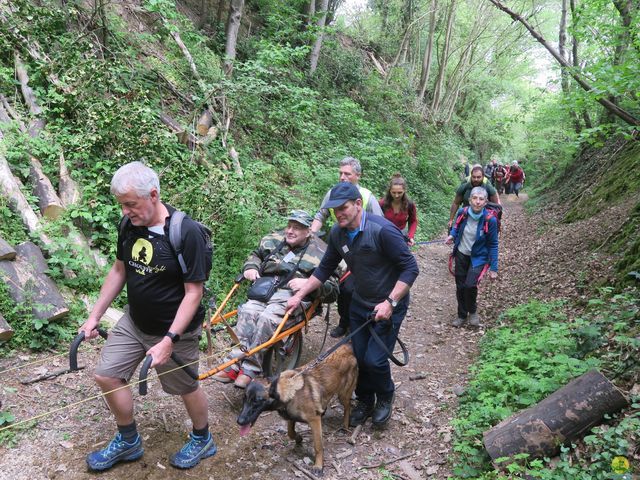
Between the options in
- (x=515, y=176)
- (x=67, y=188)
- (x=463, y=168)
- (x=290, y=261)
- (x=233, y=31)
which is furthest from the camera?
(x=463, y=168)

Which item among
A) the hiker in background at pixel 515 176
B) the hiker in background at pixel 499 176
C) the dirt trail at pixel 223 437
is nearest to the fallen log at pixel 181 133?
the dirt trail at pixel 223 437

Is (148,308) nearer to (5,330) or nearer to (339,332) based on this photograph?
(5,330)

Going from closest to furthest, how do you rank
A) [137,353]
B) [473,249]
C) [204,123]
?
[137,353] < [473,249] < [204,123]

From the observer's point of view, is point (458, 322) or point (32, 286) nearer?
point (32, 286)

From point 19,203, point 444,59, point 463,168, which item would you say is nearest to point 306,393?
point 19,203

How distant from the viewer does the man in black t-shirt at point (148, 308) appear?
114 inches

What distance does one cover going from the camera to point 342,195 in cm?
370

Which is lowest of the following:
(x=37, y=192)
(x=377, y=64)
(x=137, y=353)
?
(x=137, y=353)

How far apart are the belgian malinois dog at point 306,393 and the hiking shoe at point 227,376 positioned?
925mm

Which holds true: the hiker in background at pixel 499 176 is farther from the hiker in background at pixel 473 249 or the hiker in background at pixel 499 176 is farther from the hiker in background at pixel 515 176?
the hiker in background at pixel 473 249

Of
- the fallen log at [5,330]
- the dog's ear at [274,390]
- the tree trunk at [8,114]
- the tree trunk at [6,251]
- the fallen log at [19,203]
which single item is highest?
the tree trunk at [8,114]

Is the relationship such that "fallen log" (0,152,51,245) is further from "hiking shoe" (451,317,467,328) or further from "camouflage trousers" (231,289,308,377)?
"hiking shoe" (451,317,467,328)

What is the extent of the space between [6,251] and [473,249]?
245 inches

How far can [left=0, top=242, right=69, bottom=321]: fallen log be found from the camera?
4.70 meters
